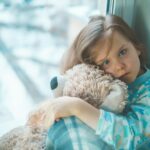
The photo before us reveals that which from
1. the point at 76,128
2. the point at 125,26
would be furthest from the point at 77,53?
the point at 76,128

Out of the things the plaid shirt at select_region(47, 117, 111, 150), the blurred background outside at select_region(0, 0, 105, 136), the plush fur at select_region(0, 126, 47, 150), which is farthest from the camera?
the blurred background outside at select_region(0, 0, 105, 136)

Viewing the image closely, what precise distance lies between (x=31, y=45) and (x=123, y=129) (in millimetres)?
561

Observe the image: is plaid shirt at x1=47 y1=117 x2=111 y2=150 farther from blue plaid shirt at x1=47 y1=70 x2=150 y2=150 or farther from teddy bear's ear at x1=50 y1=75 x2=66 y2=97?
teddy bear's ear at x1=50 y1=75 x2=66 y2=97

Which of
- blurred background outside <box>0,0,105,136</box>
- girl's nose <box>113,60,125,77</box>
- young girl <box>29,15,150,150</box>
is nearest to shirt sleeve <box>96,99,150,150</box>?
young girl <box>29,15,150,150</box>

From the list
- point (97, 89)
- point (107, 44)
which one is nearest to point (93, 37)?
point (107, 44)

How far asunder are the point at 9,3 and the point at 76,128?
0.52m

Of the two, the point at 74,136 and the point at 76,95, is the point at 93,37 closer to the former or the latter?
the point at 76,95

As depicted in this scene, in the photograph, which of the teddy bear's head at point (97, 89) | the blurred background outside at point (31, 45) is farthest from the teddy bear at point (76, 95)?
the blurred background outside at point (31, 45)

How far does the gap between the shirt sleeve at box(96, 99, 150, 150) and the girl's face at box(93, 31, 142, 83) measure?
0.17 meters

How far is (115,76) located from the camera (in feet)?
3.50

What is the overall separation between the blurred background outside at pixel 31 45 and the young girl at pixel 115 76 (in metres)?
0.18

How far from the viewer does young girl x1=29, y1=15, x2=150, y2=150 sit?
92cm

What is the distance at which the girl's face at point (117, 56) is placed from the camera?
105 centimetres

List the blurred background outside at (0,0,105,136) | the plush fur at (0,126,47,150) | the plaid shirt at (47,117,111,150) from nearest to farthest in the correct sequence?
the plaid shirt at (47,117,111,150), the plush fur at (0,126,47,150), the blurred background outside at (0,0,105,136)
